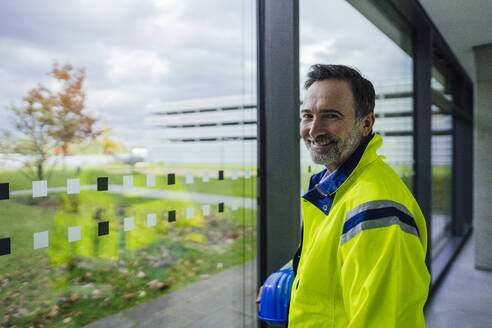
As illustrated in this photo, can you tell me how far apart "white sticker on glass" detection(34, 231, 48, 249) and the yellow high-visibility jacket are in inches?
30.0

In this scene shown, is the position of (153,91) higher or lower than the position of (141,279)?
higher

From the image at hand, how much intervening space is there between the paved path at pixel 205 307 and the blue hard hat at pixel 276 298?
42 cm

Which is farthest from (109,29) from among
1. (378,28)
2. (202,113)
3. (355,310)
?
(378,28)

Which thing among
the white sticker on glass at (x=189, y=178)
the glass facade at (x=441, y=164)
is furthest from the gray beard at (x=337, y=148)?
the glass facade at (x=441, y=164)

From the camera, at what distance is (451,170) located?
6.36m

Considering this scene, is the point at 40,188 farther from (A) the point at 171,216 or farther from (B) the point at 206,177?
(B) the point at 206,177

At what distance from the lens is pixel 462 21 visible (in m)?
3.54

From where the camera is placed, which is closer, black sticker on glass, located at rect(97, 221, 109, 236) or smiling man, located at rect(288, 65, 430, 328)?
smiling man, located at rect(288, 65, 430, 328)

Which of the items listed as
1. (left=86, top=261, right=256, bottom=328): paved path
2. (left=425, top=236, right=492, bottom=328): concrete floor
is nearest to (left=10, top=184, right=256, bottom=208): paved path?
(left=86, top=261, right=256, bottom=328): paved path

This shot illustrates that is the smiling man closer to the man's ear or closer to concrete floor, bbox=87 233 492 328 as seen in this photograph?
the man's ear

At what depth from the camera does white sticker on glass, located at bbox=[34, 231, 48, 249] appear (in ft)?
3.29

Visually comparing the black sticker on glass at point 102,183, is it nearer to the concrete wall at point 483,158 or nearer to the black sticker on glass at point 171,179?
the black sticker on glass at point 171,179

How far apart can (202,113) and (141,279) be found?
2.57 feet

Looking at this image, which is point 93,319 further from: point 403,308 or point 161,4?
point 161,4
